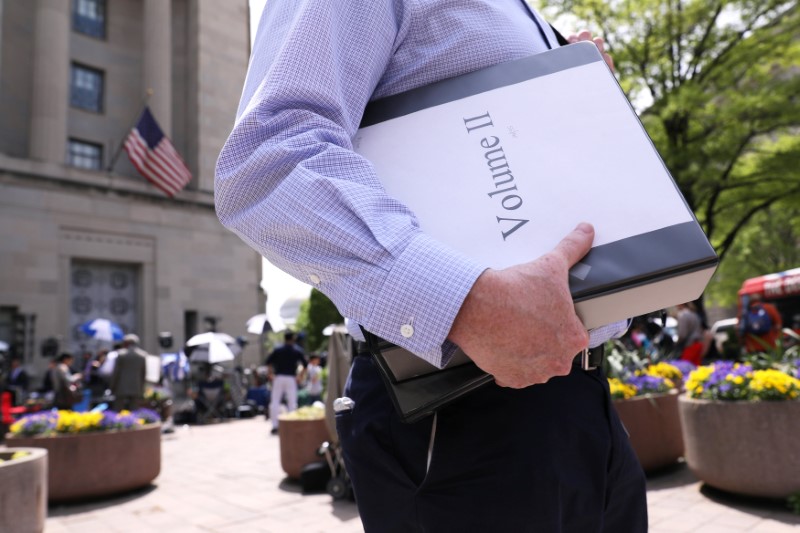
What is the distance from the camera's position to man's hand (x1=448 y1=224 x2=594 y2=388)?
987 mm

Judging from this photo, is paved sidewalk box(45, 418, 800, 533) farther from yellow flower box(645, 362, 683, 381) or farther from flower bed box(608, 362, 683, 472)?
yellow flower box(645, 362, 683, 381)

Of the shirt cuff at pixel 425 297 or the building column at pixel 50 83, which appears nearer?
the shirt cuff at pixel 425 297

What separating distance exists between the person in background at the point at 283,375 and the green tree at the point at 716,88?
35.9 ft

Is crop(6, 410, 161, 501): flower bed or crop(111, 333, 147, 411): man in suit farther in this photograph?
crop(111, 333, 147, 411): man in suit

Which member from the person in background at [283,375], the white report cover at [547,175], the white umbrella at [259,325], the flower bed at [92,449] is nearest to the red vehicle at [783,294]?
the person in background at [283,375]

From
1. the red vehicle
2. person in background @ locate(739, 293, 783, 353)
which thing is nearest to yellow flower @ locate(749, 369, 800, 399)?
person in background @ locate(739, 293, 783, 353)

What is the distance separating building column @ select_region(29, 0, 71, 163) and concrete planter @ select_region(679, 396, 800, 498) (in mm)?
22873

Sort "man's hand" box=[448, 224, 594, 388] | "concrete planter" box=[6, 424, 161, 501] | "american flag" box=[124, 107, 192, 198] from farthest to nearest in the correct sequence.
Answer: "american flag" box=[124, 107, 192, 198] < "concrete planter" box=[6, 424, 161, 501] < "man's hand" box=[448, 224, 594, 388]

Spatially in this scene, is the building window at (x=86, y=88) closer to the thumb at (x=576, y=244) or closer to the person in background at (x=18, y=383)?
the person in background at (x=18, y=383)

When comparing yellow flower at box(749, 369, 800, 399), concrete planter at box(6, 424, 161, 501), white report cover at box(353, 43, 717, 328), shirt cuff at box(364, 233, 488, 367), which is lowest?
concrete planter at box(6, 424, 161, 501)

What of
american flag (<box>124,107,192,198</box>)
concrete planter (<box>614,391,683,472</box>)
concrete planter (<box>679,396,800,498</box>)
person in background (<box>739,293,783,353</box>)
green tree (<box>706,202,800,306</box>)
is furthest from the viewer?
green tree (<box>706,202,800,306</box>)

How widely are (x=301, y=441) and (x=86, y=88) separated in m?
23.4

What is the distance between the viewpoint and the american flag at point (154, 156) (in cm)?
1916

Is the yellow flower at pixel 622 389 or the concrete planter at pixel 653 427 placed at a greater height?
the yellow flower at pixel 622 389
